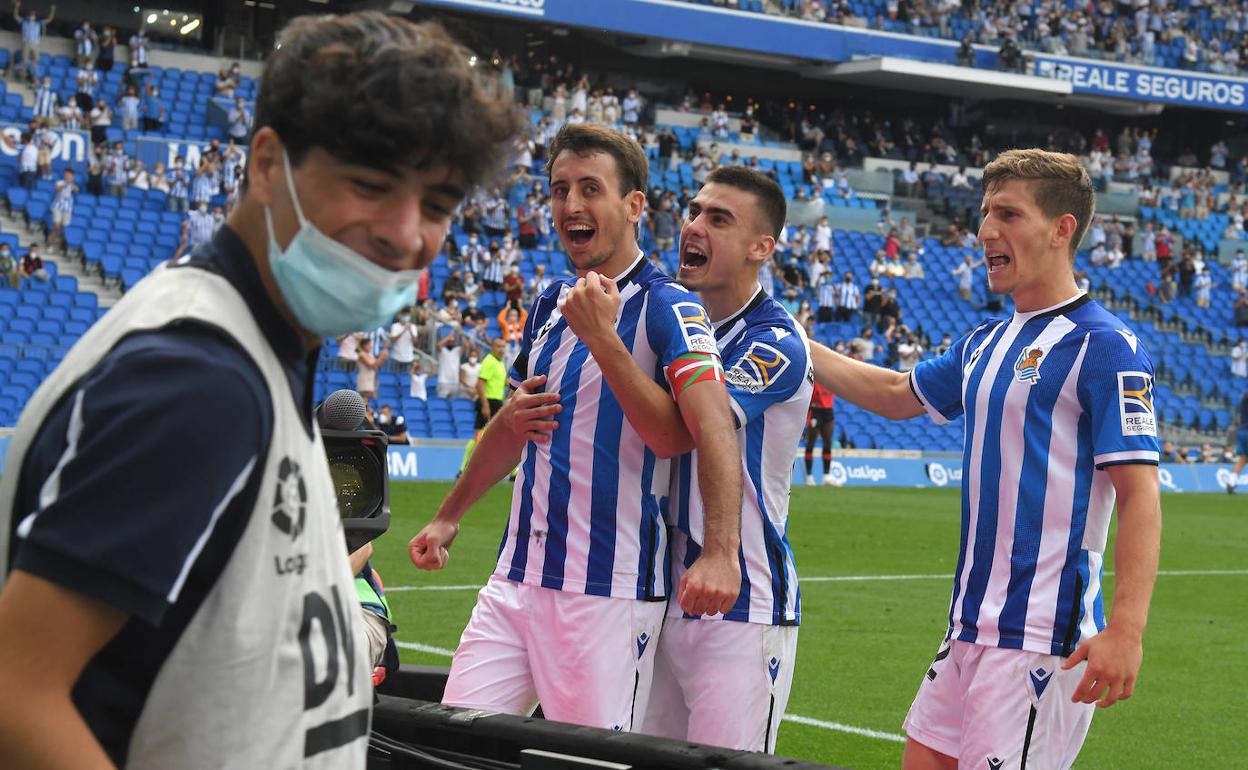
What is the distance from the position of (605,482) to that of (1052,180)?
139 cm

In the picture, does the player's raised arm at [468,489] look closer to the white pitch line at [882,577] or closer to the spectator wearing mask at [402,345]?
the white pitch line at [882,577]

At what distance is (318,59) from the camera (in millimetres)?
1530

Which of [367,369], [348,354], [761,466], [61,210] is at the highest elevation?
[761,466]

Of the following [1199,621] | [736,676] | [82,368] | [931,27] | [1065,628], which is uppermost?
[931,27]

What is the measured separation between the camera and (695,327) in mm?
3646

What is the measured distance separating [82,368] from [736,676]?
273 cm

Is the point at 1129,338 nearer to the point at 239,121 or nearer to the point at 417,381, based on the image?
the point at 417,381

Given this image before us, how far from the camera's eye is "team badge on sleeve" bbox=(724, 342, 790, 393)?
393 centimetres

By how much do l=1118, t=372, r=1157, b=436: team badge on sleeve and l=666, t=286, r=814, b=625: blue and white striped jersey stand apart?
923 mm

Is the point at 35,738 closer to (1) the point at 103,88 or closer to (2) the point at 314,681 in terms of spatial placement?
(2) the point at 314,681

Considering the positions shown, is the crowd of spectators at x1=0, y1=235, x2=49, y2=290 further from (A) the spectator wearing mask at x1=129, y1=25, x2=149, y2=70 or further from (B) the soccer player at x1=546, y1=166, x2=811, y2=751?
(B) the soccer player at x1=546, y1=166, x2=811, y2=751

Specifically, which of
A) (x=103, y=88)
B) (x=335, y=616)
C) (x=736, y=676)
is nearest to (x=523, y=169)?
(x=103, y=88)

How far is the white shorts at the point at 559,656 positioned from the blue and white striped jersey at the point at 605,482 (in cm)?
6

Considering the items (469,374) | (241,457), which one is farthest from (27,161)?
(241,457)
